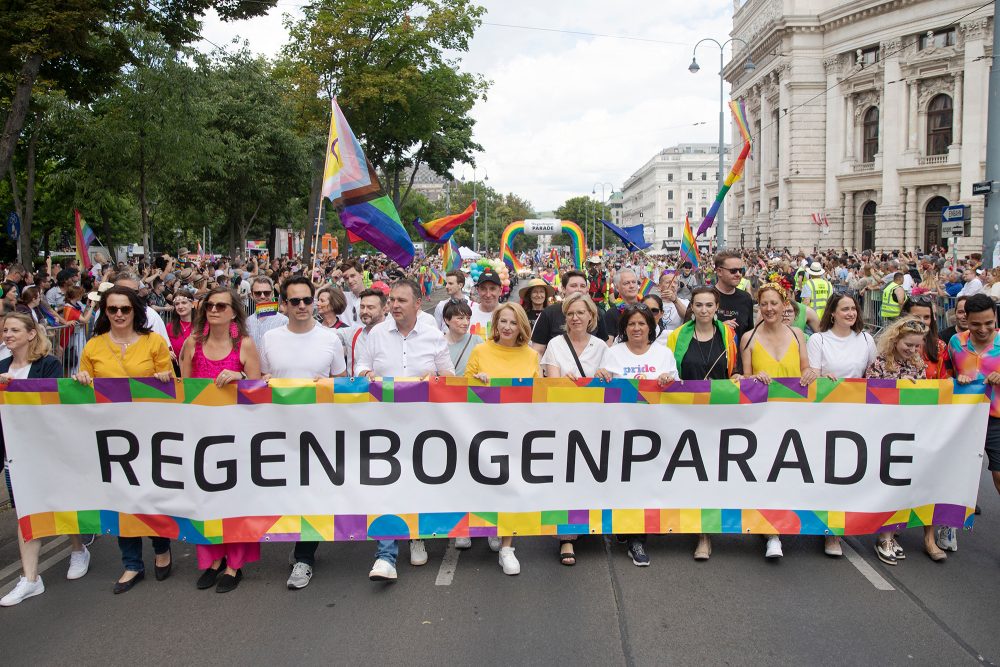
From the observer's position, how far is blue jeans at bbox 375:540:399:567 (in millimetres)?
5273

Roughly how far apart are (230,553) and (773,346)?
3.78 m

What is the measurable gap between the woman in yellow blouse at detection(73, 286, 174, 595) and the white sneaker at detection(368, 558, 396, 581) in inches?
53.6

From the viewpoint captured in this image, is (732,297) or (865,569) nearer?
(865,569)

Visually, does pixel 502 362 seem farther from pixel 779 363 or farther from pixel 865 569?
pixel 865 569

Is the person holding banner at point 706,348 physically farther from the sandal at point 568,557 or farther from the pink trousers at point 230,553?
the pink trousers at point 230,553

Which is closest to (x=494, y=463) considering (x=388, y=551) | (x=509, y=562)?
(x=509, y=562)

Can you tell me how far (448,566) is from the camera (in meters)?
5.54

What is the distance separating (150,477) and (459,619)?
7.11 ft

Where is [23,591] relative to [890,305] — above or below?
below

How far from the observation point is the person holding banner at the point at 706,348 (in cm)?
584

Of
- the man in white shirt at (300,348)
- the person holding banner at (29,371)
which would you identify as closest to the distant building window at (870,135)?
the man in white shirt at (300,348)

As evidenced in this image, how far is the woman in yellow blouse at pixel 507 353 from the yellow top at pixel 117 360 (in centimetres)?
194

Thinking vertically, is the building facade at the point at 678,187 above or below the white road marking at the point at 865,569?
above

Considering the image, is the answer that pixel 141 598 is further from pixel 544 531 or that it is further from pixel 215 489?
pixel 544 531
